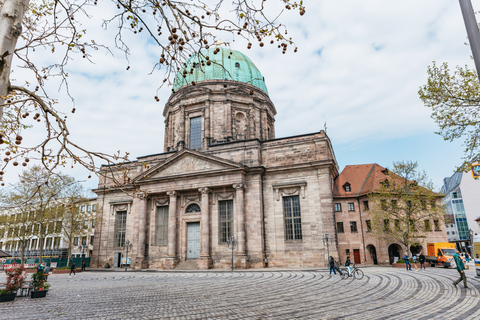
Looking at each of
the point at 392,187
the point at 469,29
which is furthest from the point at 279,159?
the point at 469,29

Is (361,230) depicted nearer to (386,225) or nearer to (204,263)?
(386,225)

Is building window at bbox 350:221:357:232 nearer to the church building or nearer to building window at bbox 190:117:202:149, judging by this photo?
the church building

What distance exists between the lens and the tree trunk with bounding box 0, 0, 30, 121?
16.4ft

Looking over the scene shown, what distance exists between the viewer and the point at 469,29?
5957mm

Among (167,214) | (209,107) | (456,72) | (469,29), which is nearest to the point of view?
(469,29)

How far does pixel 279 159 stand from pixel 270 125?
14.3m

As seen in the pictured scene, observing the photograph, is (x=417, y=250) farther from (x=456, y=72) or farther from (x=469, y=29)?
(x=469, y=29)

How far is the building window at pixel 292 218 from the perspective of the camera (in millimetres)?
32078

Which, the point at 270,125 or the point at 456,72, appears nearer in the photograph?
the point at 456,72

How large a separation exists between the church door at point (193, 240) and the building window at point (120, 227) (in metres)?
9.66

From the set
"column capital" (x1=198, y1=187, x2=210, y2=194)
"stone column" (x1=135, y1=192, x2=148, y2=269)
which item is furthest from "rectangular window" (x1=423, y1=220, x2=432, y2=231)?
"stone column" (x1=135, y1=192, x2=148, y2=269)

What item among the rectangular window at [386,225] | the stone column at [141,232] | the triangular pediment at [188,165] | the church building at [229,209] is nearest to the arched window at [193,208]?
the church building at [229,209]

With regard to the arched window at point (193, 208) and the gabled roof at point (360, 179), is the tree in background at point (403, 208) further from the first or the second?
the arched window at point (193, 208)

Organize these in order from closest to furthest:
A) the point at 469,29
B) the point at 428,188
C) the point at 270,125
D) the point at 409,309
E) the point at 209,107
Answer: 1. the point at 469,29
2. the point at 409,309
3. the point at 428,188
4. the point at 209,107
5. the point at 270,125
